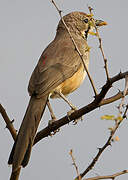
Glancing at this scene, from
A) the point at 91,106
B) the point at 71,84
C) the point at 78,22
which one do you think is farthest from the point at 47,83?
the point at 78,22

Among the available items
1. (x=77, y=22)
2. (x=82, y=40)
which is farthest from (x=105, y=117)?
(x=77, y=22)

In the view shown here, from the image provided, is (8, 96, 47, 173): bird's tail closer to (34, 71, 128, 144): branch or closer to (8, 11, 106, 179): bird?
(8, 11, 106, 179): bird

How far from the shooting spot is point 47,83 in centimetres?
557

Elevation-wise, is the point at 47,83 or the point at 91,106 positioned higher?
the point at 91,106

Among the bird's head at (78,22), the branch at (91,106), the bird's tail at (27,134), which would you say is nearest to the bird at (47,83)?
the bird's tail at (27,134)

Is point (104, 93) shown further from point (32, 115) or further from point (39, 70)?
point (39, 70)

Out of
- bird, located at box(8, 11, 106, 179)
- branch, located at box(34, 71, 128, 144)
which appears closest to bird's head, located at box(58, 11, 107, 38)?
bird, located at box(8, 11, 106, 179)

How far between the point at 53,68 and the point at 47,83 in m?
0.41

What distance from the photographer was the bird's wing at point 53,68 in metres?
5.55

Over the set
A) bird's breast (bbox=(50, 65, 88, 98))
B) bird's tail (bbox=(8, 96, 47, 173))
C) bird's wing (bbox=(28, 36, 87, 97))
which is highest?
bird's wing (bbox=(28, 36, 87, 97))

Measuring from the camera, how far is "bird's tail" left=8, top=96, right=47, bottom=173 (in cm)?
455

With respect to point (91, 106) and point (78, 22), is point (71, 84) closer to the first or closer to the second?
point (91, 106)

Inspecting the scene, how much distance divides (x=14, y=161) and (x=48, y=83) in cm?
142

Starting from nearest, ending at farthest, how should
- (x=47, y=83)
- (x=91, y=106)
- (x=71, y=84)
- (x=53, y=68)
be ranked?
1. (x=91, y=106)
2. (x=47, y=83)
3. (x=53, y=68)
4. (x=71, y=84)
